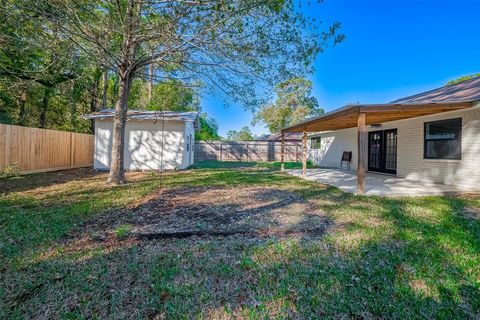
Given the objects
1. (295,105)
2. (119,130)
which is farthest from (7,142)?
(295,105)

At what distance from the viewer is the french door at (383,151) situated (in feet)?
32.1

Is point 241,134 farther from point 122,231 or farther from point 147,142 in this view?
point 122,231

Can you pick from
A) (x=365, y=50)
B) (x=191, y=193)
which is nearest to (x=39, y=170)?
(x=191, y=193)

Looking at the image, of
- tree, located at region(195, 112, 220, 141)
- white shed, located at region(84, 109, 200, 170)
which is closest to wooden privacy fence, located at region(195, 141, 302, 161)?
tree, located at region(195, 112, 220, 141)

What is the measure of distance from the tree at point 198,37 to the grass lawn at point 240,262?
3.61m

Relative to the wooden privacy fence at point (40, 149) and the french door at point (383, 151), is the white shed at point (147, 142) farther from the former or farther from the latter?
the french door at point (383, 151)

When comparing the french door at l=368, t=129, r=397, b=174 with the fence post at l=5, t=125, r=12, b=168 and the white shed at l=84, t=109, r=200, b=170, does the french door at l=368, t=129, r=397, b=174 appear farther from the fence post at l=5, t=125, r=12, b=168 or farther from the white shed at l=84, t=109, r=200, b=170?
the fence post at l=5, t=125, r=12, b=168

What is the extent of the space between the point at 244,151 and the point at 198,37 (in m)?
16.8

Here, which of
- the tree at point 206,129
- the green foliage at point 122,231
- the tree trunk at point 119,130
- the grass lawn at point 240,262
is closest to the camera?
the grass lawn at point 240,262

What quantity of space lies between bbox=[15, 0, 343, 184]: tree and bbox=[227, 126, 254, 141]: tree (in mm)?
44027

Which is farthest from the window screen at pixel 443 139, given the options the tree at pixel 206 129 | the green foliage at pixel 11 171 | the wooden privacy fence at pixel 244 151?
the tree at pixel 206 129

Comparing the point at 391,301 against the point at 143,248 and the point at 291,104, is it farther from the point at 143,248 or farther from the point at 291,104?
the point at 291,104

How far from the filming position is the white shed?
35.6 feet

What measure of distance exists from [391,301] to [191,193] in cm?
467
